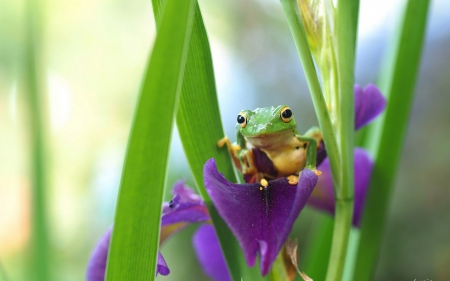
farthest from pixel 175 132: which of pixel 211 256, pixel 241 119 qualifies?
pixel 241 119

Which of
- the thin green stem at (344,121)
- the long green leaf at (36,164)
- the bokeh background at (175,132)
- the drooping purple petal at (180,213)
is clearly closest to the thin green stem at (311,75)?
the thin green stem at (344,121)

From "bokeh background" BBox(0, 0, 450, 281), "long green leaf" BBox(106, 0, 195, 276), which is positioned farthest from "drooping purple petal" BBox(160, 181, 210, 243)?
"bokeh background" BBox(0, 0, 450, 281)

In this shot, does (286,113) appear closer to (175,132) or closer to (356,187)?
(356,187)

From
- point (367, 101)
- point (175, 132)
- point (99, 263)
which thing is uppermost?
point (367, 101)

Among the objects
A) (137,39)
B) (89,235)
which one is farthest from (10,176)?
(137,39)

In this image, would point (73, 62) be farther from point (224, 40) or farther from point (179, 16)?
point (179, 16)

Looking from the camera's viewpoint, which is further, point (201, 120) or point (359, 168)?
point (359, 168)
